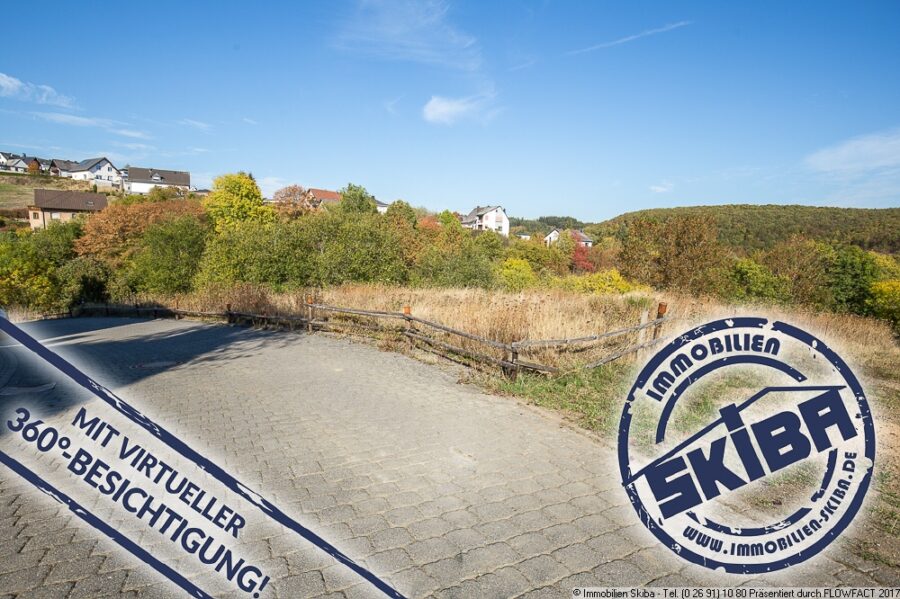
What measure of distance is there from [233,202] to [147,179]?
54.1 m

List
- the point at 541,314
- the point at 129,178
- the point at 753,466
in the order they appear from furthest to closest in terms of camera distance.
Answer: the point at 129,178, the point at 541,314, the point at 753,466

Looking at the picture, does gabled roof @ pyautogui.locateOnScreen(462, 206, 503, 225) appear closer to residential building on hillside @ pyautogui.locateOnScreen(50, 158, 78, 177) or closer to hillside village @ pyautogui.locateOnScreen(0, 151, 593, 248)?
hillside village @ pyautogui.locateOnScreen(0, 151, 593, 248)

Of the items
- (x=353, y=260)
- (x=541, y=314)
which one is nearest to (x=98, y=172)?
(x=353, y=260)

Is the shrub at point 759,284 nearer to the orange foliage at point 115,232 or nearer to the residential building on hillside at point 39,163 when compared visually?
the orange foliage at point 115,232

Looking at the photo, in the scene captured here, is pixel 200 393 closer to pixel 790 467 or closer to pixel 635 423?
pixel 635 423

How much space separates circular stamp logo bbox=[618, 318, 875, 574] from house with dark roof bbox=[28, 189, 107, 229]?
74.9 meters

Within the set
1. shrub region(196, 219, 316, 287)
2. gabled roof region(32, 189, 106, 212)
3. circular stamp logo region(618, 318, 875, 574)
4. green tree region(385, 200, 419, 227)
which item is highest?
gabled roof region(32, 189, 106, 212)

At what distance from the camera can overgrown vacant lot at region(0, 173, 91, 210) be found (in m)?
67.6

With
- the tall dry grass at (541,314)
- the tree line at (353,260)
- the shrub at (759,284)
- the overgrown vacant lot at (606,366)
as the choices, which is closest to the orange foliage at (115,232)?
the tree line at (353,260)

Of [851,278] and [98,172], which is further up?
[98,172]

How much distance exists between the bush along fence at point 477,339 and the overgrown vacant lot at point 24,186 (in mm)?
80518

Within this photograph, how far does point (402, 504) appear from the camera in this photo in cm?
374

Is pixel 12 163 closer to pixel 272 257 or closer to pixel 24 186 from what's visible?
pixel 24 186

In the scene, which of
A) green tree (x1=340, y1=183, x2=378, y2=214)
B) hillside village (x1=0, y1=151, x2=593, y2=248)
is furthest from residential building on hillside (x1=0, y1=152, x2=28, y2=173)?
green tree (x1=340, y1=183, x2=378, y2=214)
